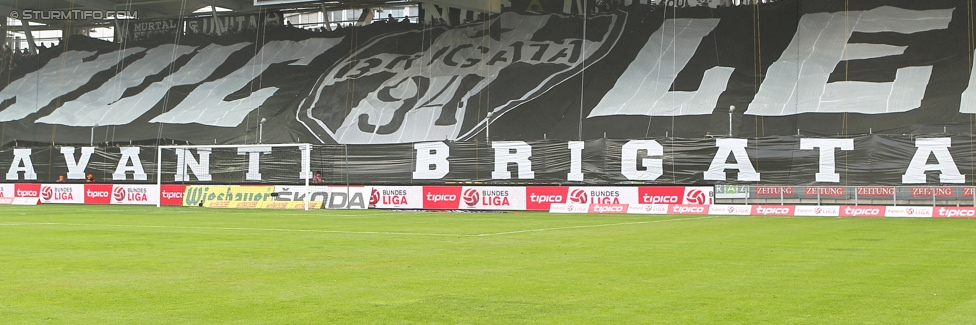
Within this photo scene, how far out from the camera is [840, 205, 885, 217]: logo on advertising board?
30266 millimetres

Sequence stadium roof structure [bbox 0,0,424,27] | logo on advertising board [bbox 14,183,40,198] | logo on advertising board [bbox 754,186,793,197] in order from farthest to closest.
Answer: stadium roof structure [bbox 0,0,424,27] → logo on advertising board [bbox 14,183,40,198] → logo on advertising board [bbox 754,186,793,197]

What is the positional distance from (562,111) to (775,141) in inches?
453

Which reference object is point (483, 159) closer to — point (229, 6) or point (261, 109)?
point (261, 109)

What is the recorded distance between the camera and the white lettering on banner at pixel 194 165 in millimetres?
41938

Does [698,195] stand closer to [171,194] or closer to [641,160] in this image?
[641,160]

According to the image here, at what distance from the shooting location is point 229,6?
182 feet

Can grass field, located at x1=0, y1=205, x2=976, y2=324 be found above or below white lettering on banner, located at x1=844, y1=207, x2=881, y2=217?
below

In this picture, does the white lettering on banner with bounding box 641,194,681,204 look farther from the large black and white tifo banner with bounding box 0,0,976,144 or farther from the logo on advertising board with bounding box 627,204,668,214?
the large black and white tifo banner with bounding box 0,0,976,144

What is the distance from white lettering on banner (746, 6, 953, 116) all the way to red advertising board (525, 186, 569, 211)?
1041 centimetres

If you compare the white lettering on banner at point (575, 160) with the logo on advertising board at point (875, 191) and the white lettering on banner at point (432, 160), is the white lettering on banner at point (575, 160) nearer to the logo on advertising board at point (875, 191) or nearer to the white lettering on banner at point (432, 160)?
the white lettering on banner at point (432, 160)

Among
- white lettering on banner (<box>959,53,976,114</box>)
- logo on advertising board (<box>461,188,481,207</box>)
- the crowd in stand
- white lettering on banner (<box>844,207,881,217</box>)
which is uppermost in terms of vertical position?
the crowd in stand

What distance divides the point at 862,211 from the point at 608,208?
24.8 ft

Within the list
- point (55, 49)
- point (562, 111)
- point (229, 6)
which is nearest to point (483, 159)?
point (562, 111)

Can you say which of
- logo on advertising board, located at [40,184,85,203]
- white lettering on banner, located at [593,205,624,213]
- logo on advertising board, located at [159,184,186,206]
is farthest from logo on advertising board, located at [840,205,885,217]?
logo on advertising board, located at [40,184,85,203]
